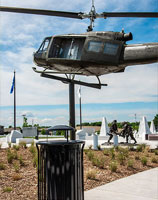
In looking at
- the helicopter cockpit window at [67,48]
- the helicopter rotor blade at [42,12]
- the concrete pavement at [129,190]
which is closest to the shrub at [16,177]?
the concrete pavement at [129,190]

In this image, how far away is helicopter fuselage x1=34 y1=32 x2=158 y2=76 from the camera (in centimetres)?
790

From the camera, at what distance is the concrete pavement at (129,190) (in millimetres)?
6579

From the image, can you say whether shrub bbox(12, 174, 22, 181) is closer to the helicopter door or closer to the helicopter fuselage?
the helicopter fuselage

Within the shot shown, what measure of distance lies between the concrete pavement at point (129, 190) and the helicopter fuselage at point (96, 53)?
141 inches

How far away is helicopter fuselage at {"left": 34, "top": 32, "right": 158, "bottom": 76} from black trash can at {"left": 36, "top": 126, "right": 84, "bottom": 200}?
4.10 m

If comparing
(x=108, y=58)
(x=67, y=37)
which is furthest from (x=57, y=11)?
(x=108, y=58)

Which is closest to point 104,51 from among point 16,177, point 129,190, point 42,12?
point 42,12

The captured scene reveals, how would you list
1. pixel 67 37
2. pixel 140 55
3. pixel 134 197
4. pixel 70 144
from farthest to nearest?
pixel 67 37 < pixel 140 55 < pixel 134 197 < pixel 70 144

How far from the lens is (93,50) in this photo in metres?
8.01

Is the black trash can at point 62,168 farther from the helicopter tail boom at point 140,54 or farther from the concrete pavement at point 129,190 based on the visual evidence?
the helicopter tail boom at point 140,54

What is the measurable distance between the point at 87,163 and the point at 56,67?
14.5ft

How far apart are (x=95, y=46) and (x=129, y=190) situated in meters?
4.34

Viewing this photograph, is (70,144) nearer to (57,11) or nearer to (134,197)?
(134,197)

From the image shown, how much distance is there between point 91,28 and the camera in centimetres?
870
